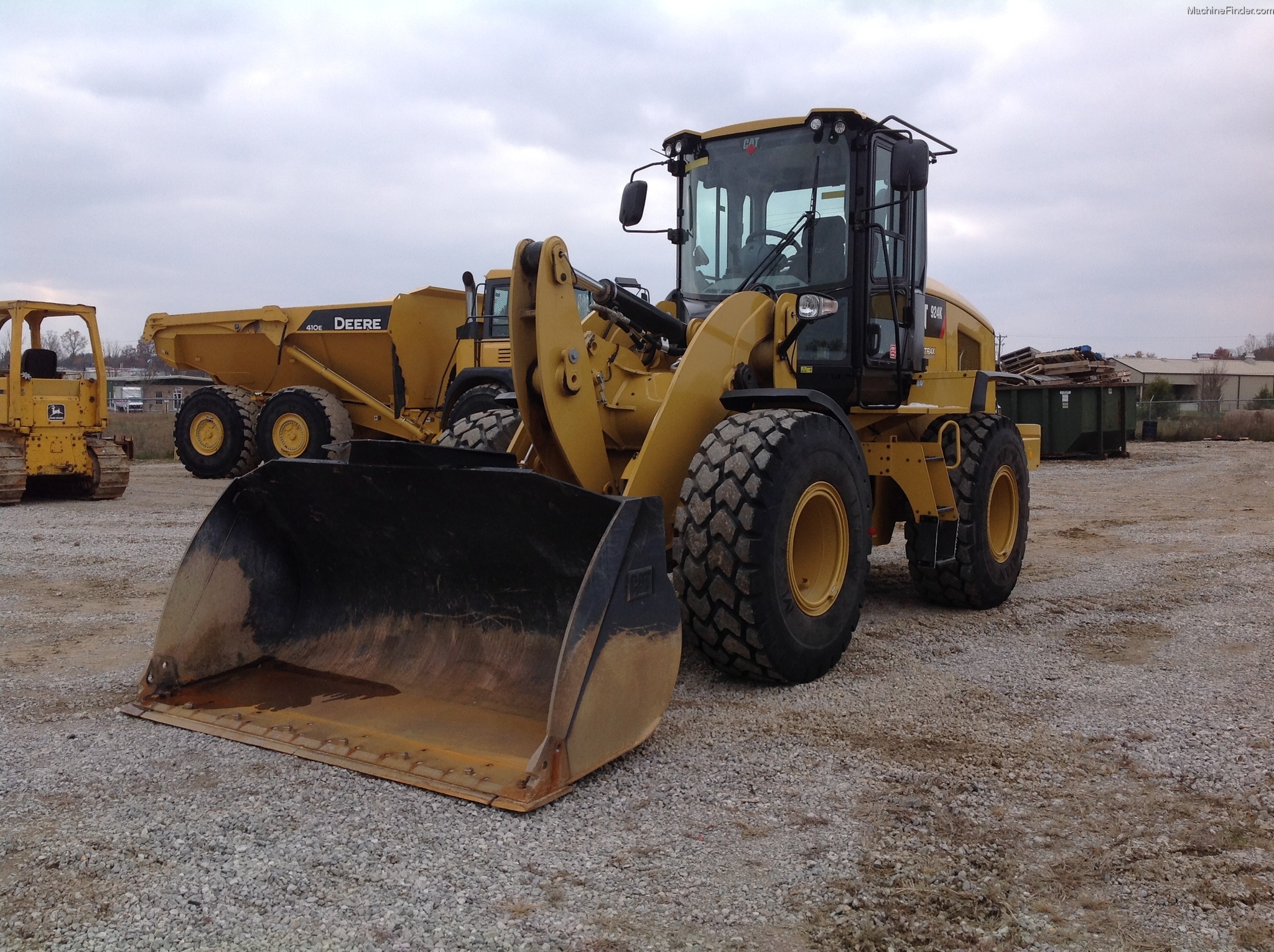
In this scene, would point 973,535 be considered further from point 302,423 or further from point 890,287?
point 302,423

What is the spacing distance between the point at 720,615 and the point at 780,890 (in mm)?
1538

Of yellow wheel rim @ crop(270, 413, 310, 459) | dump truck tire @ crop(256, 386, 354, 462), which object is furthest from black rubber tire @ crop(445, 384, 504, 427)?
yellow wheel rim @ crop(270, 413, 310, 459)

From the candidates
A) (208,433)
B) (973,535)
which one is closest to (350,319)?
(208,433)

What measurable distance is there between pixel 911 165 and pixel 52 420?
34.6 feet

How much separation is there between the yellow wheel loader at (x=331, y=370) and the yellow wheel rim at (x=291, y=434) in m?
0.02

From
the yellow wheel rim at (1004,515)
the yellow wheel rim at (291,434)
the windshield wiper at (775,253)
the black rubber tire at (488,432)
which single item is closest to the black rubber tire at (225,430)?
the yellow wheel rim at (291,434)

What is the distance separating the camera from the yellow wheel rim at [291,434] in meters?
14.1

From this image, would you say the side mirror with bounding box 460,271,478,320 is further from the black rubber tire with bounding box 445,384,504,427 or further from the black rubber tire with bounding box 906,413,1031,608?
the black rubber tire with bounding box 906,413,1031,608

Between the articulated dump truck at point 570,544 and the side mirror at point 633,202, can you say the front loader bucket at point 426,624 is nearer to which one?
the articulated dump truck at point 570,544

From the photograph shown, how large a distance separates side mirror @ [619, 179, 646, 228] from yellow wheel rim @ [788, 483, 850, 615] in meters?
2.16

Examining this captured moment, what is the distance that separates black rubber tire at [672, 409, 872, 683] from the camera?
3979 mm

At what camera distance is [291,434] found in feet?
47.0

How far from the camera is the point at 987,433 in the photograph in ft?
20.7

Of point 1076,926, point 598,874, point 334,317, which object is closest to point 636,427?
point 598,874
